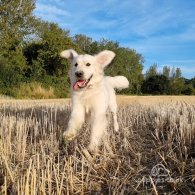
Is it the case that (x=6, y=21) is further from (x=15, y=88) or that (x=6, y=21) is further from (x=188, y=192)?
(x=188, y=192)

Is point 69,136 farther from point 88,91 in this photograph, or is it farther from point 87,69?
point 87,69

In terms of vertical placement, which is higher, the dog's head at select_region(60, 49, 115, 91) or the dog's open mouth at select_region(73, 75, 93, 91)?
the dog's head at select_region(60, 49, 115, 91)

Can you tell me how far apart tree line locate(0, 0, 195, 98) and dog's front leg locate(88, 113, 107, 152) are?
18985 millimetres

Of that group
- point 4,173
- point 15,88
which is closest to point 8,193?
point 4,173

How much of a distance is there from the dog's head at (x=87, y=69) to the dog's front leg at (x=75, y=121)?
1.00ft

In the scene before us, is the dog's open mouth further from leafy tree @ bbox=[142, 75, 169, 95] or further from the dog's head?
leafy tree @ bbox=[142, 75, 169, 95]

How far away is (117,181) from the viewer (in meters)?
3.81

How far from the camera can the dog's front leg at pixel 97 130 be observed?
17.3 ft

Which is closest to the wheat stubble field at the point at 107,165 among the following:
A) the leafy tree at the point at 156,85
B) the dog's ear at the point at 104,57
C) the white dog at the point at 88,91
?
the white dog at the point at 88,91

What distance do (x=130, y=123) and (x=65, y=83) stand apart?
2232cm

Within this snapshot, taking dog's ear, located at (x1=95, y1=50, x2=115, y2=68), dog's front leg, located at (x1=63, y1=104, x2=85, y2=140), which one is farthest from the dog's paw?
dog's ear, located at (x1=95, y1=50, x2=115, y2=68)

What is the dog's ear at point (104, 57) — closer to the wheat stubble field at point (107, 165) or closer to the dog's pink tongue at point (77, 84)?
the dog's pink tongue at point (77, 84)

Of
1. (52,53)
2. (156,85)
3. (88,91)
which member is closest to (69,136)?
(88,91)

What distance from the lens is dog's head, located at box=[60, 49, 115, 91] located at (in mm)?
6184
